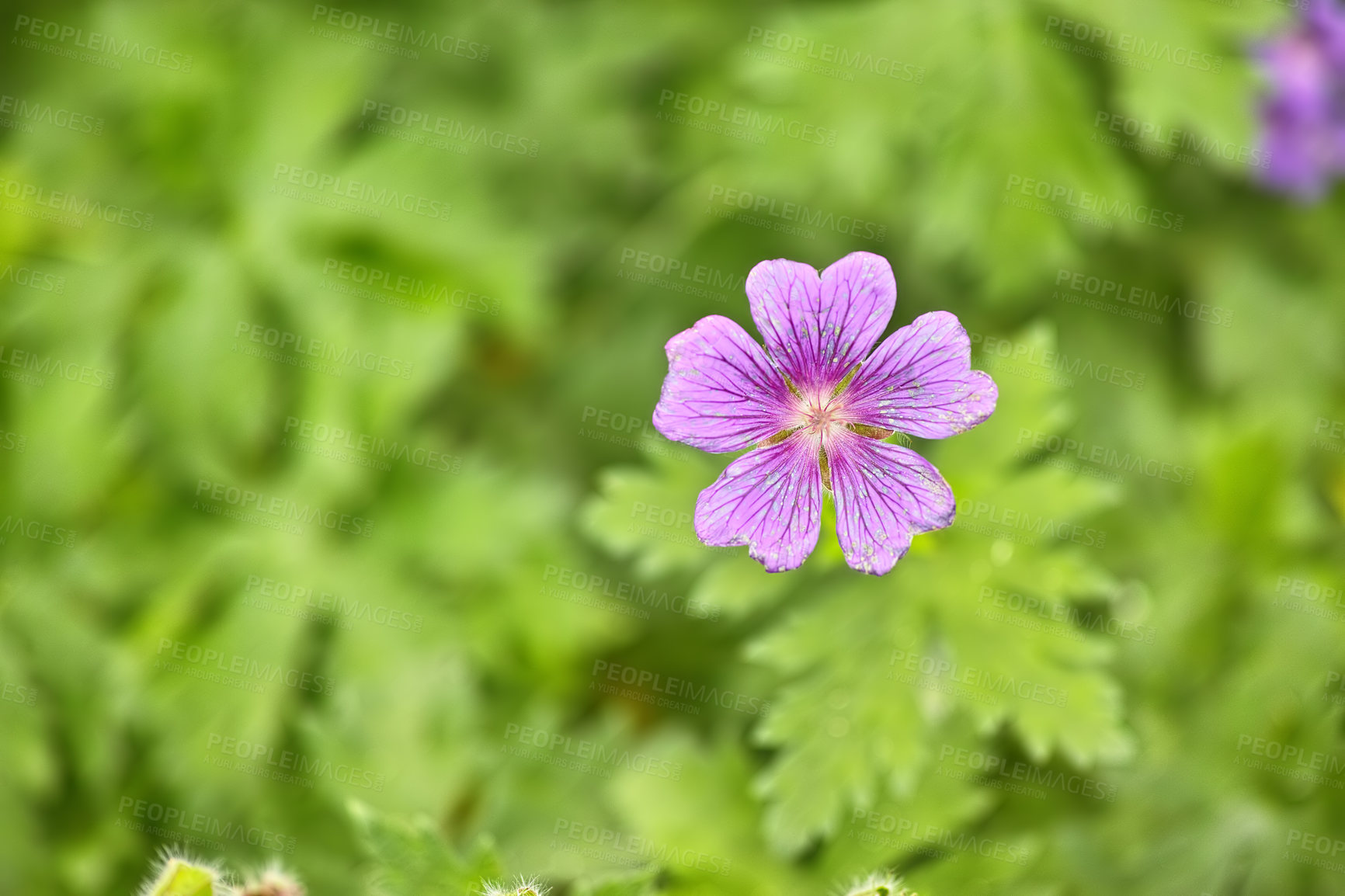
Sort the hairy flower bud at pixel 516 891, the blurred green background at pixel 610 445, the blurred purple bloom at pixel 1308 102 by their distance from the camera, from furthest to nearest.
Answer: the blurred purple bloom at pixel 1308 102 → the blurred green background at pixel 610 445 → the hairy flower bud at pixel 516 891

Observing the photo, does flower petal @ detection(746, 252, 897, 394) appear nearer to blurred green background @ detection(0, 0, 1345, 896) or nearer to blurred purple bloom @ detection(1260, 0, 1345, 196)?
blurred green background @ detection(0, 0, 1345, 896)

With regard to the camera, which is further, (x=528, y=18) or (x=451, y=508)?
(x=528, y=18)

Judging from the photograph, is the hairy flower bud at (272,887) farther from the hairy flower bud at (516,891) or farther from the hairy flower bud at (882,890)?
the hairy flower bud at (882,890)

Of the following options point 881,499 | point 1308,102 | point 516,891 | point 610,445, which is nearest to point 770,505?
point 881,499

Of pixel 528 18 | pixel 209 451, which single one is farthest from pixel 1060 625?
pixel 528 18

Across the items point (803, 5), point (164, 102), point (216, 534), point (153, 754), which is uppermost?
point (803, 5)

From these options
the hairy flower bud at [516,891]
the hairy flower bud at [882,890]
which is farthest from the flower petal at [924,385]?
the hairy flower bud at [516,891]

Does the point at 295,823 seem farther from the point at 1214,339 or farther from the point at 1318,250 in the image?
the point at 1318,250

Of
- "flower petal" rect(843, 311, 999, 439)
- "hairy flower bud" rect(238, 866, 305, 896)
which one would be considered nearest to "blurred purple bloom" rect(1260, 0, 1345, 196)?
"flower petal" rect(843, 311, 999, 439)
